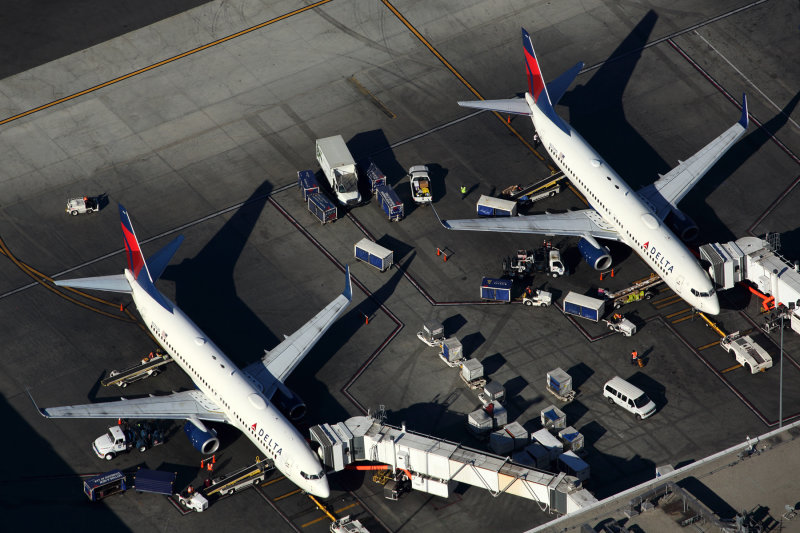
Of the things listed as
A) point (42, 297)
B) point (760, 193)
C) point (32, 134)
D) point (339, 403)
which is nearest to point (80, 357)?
point (42, 297)

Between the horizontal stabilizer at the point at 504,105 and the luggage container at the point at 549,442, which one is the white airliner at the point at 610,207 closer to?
the horizontal stabilizer at the point at 504,105

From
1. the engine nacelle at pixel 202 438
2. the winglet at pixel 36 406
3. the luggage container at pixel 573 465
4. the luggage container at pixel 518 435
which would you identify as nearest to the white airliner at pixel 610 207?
the luggage container at pixel 573 465

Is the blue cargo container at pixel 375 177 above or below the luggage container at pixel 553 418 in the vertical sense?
below

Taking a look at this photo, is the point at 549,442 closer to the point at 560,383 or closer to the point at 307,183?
the point at 560,383

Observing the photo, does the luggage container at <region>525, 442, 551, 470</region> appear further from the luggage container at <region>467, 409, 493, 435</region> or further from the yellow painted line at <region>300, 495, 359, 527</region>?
the yellow painted line at <region>300, 495, 359, 527</region>

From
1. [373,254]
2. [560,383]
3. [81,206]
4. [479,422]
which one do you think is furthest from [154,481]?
[81,206]

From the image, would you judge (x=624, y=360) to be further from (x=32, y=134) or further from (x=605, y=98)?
(x=32, y=134)

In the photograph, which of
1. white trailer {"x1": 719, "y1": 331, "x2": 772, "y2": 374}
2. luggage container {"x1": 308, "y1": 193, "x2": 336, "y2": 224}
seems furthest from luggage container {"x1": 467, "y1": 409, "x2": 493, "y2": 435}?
luggage container {"x1": 308, "y1": 193, "x2": 336, "y2": 224}
